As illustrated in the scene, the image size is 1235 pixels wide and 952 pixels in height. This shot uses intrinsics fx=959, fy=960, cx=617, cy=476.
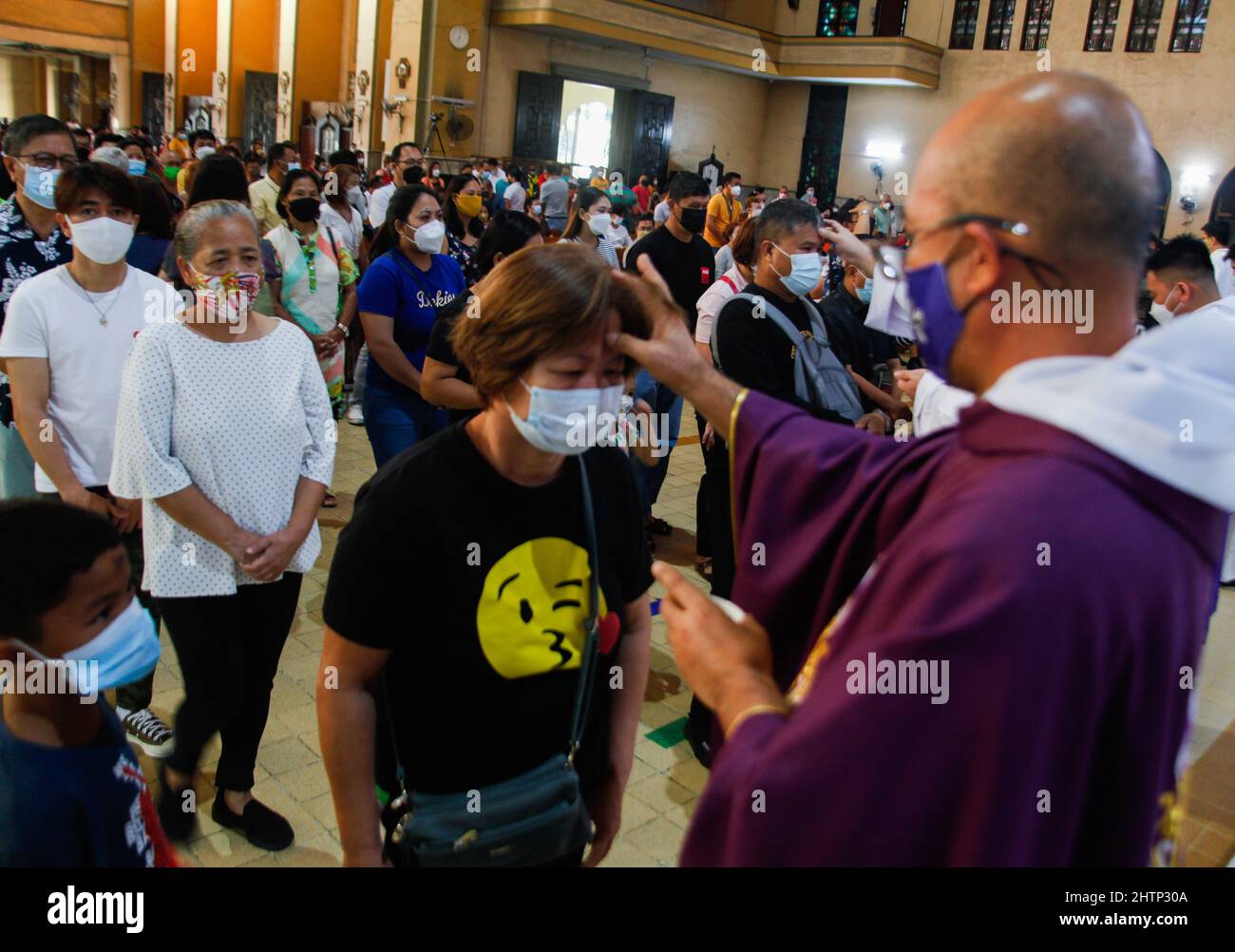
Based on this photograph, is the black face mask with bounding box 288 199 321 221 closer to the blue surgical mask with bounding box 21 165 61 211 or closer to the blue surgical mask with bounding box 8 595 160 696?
the blue surgical mask with bounding box 21 165 61 211

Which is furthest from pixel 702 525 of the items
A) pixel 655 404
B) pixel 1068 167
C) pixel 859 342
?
pixel 1068 167

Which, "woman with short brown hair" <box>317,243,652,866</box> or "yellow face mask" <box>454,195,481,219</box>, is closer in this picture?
"woman with short brown hair" <box>317,243,652,866</box>

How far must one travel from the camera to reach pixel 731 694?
1.31 m

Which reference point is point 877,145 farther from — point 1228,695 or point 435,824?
point 435,824

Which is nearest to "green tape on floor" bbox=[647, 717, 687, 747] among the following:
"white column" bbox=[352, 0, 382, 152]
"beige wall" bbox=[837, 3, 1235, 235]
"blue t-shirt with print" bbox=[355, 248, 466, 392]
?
"blue t-shirt with print" bbox=[355, 248, 466, 392]

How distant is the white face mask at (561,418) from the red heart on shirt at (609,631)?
39cm

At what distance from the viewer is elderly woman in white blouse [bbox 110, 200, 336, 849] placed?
8.87ft

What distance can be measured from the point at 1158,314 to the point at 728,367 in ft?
12.8

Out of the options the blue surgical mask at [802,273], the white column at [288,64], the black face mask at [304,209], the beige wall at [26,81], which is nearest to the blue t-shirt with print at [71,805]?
the blue surgical mask at [802,273]

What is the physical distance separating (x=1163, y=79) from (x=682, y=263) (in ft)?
81.1

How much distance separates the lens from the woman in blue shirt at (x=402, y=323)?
450 centimetres

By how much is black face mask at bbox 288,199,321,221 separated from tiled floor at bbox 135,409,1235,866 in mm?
1986

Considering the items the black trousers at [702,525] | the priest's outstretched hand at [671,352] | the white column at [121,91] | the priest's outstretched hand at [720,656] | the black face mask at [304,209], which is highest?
the white column at [121,91]

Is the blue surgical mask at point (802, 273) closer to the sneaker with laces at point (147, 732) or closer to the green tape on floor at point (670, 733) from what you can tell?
the green tape on floor at point (670, 733)
